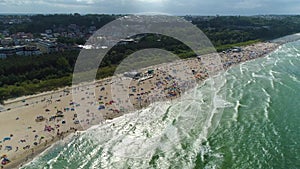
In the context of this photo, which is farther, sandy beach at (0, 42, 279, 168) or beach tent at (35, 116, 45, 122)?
beach tent at (35, 116, 45, 122)

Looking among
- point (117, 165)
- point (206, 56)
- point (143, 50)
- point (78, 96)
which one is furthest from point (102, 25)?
point (117, 165)

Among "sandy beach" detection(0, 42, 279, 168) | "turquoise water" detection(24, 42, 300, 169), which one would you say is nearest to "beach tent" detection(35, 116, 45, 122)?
"sandy beach" detection(0, 42, 279, 168)

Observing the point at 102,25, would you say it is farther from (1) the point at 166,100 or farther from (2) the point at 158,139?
(2) the point at 158,139

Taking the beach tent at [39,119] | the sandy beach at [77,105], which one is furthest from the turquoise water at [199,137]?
the beach tent at [39,119]

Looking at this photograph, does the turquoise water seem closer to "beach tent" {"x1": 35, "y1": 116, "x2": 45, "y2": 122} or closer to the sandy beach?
the sandy beach

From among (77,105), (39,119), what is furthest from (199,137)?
(39,119)

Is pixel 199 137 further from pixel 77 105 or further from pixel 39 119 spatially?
pixel 39 119
